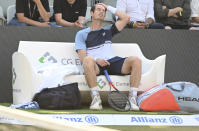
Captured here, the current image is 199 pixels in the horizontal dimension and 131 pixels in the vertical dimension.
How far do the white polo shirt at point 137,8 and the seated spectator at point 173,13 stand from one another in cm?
16

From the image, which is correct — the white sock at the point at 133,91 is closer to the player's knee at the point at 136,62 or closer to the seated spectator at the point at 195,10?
the player's knee at the point at 136,62

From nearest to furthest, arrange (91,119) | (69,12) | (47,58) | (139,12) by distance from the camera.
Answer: (91,119), (47,58), (69,12), (139,12)

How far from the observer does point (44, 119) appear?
101cm

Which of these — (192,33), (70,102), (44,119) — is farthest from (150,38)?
(44,119)

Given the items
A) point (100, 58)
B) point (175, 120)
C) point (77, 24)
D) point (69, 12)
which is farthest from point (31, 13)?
point (175, 120)

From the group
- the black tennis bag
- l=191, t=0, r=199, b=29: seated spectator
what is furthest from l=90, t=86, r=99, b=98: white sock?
l=191, t=0, r=199, b=29: seated spectator

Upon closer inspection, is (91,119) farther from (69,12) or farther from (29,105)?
(69,12)

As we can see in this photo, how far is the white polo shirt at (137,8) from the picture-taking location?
5168 millimetres

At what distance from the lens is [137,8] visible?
5.21 m

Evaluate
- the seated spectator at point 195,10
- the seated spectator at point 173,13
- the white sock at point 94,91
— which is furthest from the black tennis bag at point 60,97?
the seated spectator at point 195,10

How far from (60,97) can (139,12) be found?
6.80 feet

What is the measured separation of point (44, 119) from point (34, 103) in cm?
278

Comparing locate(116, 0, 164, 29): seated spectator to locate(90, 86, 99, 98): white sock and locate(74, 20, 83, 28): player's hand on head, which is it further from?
locate(90, 86, 99, 98): white sock

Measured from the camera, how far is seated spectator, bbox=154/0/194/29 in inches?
209
